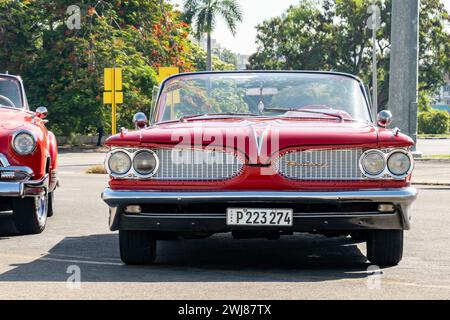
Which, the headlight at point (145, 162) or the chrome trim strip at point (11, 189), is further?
the chrome trim strip at point (11, 189)

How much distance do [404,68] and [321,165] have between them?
23.9 m

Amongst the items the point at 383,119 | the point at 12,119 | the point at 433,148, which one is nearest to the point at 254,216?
the point at 383,119

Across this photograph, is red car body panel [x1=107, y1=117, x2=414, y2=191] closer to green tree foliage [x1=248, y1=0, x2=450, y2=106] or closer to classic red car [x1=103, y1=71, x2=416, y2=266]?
classic red car [x1=103, y1=71, x2=416, y2=266]

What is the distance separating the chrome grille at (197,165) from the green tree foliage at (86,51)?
38833mm

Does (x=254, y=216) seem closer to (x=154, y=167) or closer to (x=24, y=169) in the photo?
(x=154, y=167)

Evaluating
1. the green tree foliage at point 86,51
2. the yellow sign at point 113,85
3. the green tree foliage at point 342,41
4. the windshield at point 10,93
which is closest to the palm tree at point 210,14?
the green tree foliage at point 86,51

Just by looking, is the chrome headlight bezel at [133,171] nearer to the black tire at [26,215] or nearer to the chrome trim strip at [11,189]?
the chrome trim strip at [11,189]

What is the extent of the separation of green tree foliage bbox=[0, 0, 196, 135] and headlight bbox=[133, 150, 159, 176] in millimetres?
38756

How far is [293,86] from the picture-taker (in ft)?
30.8

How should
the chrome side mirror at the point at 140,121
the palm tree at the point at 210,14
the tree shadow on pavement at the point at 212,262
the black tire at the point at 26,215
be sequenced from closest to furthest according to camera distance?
the tree shadow on pavement at the point at 212,262
the chrome side mirror at the point at 140,121
the black tire at the point at 26,215
the palm tree at the point at 210,14

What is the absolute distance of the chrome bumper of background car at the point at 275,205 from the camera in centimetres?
767

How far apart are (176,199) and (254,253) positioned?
1722 millimetres

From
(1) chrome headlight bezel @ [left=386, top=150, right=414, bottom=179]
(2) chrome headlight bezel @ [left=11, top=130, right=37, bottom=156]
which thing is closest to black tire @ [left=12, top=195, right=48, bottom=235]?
(2) chrome headlight bezel @ [left=11, top=130, right=37, bottom=156]

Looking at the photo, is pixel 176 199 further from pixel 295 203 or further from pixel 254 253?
pixel 254 253
